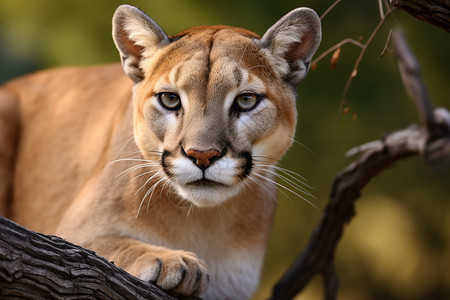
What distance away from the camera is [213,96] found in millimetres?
2904

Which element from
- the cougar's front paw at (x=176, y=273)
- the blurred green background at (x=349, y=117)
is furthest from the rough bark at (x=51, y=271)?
the blurred green background at (x=349, y=117)

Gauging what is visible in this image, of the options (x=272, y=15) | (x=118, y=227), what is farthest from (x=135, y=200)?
(x=272, y=15)

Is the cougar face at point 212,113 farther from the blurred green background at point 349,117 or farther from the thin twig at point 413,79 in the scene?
the blurred green background at point 349,117

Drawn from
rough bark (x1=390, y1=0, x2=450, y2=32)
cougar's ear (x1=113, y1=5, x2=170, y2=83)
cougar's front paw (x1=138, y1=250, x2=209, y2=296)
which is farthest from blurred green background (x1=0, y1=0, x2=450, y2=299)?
rough bark (x1=390, y1=0, x2=450, y2=32)

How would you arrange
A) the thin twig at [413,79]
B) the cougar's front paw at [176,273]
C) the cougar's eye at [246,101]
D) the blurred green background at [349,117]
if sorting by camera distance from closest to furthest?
the thin twig at [413,79] → the cougar's front paw at [176,273] → the cougar's eye at [246,101] → the blurred green background at [349,117]

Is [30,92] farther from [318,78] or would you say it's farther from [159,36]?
[318,78]

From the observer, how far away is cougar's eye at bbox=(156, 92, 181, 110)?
304cm

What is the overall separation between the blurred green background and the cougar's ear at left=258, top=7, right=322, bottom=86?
2.81 meters

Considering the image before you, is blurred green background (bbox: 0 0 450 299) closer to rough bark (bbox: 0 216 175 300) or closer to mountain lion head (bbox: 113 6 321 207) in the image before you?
mountain lion head (bbox: 113 6 321 207)

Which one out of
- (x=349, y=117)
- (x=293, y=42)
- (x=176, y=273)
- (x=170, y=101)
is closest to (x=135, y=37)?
(x=170, y=101)

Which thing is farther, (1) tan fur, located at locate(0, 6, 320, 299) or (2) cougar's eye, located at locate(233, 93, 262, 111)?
(2) cougar's eye, located at locate(233, 93, 262, 111)

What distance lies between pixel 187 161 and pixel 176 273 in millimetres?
453

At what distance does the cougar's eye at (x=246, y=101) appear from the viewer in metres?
2.98

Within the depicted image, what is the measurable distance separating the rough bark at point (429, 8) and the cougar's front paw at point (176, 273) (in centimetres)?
131
